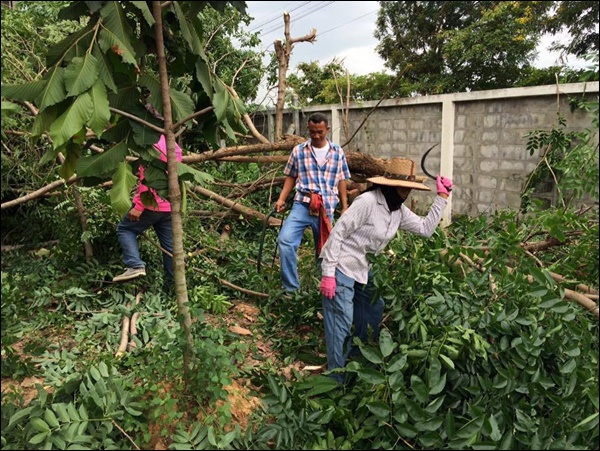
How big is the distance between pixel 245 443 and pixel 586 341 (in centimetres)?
170

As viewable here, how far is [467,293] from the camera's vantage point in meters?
3.19

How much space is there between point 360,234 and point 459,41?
45.6ft

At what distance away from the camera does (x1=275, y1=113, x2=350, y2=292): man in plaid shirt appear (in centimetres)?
435

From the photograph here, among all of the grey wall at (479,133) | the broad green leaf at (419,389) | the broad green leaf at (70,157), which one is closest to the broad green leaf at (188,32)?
the broad green leaf at (70,157)

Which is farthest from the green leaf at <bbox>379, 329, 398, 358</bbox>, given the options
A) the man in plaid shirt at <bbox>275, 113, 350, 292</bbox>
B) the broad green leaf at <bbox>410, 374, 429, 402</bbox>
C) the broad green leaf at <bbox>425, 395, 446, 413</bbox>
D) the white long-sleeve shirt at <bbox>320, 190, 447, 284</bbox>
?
the man in plaid shirt at <bbox>275, 113, 350, 292</bbox>

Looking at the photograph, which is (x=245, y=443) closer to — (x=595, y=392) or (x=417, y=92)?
(x=595, y=392)

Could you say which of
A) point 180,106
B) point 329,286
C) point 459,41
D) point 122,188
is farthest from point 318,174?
point 459,41

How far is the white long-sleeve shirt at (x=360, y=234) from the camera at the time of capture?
321 cm

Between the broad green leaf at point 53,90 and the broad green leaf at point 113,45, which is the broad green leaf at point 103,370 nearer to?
the broad green leaf at point 53,90

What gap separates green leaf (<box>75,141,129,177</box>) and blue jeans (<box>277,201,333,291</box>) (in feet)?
6.33

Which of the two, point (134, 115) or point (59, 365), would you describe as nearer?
point (134, 115)

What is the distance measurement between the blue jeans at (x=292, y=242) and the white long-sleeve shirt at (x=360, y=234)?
3.42ft

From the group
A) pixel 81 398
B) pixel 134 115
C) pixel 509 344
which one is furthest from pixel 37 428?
pixel 509 344

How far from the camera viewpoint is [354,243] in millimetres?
3291
